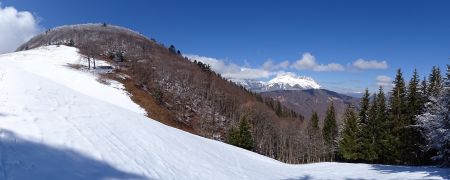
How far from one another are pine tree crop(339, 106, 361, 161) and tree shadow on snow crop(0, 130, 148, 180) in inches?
1823

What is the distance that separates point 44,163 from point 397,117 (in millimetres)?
41733

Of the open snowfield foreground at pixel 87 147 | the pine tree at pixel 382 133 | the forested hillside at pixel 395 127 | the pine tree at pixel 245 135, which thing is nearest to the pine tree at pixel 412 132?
the forested hillside at pixel 395 127

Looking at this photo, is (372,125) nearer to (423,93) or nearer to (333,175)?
(423,93)

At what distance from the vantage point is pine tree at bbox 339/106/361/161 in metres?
54.1

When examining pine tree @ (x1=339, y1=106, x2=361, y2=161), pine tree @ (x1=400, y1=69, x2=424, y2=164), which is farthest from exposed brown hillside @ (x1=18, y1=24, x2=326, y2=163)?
pine tree @ (x1=400, y1=69, x2=424, y2=164)

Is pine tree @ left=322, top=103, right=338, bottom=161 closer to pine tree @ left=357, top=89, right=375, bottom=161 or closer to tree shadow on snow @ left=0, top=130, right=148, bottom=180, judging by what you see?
pine tree @ left=357, top=89, right=375, bottom=161

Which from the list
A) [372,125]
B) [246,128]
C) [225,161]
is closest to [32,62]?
[246,128]

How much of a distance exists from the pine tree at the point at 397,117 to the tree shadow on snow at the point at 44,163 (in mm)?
37873

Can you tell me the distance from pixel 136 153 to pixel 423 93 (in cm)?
3844

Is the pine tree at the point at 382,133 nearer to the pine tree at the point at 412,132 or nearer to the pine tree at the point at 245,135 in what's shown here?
the pine tree at the point at 412,132

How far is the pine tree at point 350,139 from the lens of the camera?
54.1m

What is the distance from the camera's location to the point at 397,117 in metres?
44.4

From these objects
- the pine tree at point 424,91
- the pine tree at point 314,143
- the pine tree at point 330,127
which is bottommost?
the pine tree at point 314,143

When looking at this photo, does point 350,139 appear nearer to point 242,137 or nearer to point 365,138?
point 365,138
